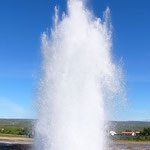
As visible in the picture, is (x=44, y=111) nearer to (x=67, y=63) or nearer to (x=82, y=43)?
(x=67, y=63)

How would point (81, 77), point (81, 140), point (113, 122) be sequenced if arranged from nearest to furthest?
1. point (81, 140)
2. point (81, 77)
3. point (113, 122)

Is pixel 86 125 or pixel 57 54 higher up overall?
pixel 57 54

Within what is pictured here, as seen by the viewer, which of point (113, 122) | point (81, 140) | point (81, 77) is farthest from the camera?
point (113, 122)

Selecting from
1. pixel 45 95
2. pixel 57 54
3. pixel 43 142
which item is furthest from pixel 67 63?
pixel 43 142

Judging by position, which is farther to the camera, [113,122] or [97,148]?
[113,122]

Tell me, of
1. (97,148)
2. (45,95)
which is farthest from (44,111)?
(97,148)

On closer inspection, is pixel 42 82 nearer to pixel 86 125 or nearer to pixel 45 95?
pixel 45 95

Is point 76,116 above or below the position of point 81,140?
above

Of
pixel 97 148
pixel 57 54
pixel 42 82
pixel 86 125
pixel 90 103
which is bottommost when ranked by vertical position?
pixel 97 148

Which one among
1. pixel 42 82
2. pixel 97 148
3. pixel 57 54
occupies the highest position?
pixel 57 54
